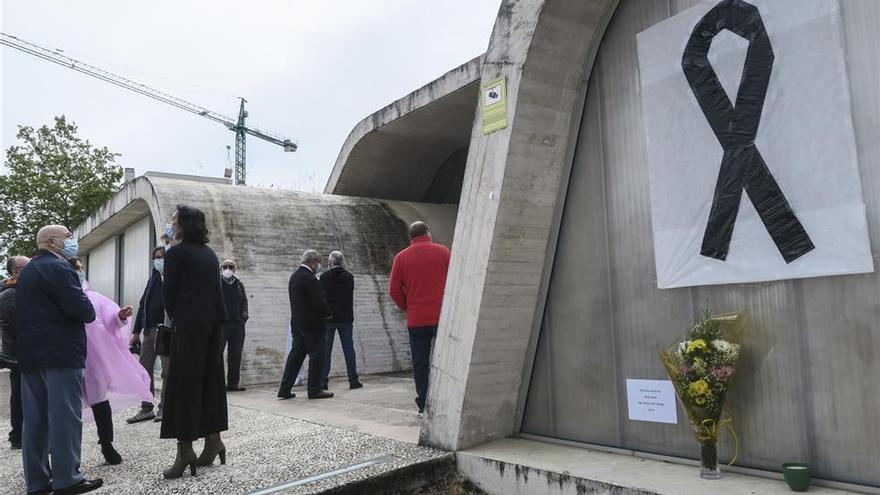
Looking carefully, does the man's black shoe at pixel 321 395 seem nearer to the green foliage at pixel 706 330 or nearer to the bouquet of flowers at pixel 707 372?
the bouquet of flowers at pixel 707 372

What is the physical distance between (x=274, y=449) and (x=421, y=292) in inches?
74.4

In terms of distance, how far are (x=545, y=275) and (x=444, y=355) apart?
1002 millimetres

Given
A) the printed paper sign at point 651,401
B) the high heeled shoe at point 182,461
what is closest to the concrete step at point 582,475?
the printed paper sign at point 651,401

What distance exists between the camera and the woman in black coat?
4.12 metres

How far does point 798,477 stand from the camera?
130 inches

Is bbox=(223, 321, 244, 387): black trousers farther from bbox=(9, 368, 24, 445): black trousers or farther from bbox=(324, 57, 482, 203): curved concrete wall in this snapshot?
bbox=(324, 57, 482, 203): curved concrete wall

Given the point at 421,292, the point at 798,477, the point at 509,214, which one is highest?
the point at 509,214

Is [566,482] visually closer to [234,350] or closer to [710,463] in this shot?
[710,463]

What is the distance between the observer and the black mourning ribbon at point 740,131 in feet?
12.1

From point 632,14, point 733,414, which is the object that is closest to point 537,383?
point 733,414

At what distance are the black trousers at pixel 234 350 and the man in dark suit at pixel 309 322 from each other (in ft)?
4.08

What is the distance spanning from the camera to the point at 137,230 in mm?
12688

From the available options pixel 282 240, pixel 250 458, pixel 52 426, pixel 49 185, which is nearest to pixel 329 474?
pixel 250 458

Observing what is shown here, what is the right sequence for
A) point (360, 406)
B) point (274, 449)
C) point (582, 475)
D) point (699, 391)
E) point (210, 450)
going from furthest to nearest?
point (360, 406) < point (274, 449) < point (210, 450) < point (582, 475) < point (699, 391)
